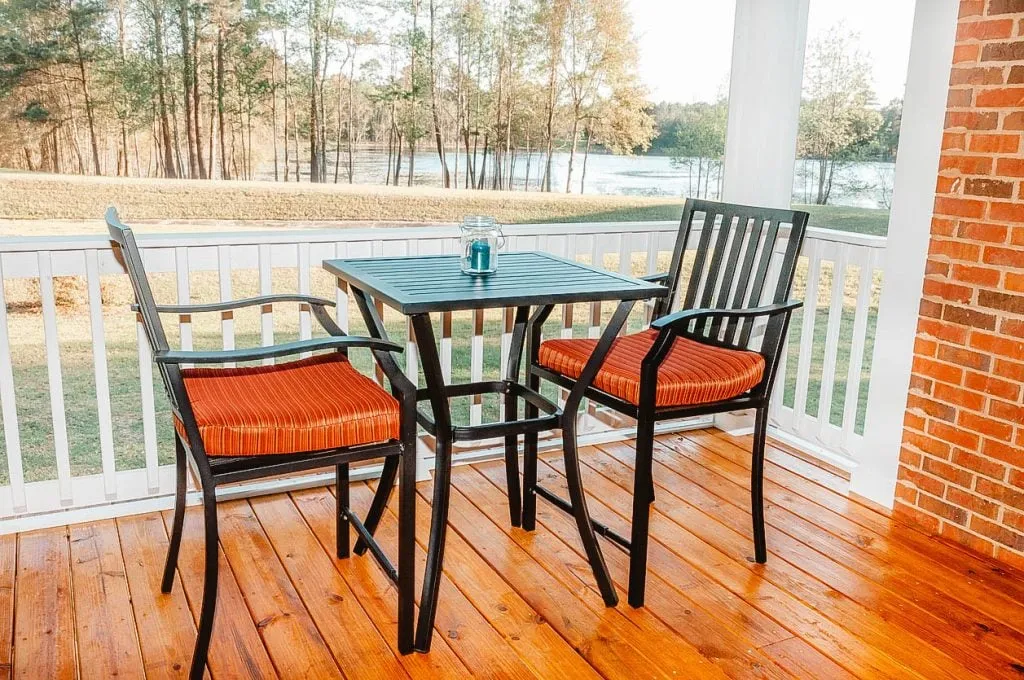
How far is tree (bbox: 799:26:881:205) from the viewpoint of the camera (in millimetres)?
6562

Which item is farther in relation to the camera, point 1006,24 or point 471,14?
point 471,14

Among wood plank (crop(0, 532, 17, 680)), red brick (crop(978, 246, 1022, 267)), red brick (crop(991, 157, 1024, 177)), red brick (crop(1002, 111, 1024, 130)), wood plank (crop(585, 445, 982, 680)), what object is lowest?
wood plank (crop(0, 532, 17, 680))

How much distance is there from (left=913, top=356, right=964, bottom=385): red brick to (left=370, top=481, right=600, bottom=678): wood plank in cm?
161

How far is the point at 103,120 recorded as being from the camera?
6.41 m

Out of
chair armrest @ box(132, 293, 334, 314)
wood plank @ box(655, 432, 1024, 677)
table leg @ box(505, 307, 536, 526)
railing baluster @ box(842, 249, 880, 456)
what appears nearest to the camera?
wood plank @ box(655, 432, 1024, 677)

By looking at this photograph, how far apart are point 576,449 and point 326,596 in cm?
83

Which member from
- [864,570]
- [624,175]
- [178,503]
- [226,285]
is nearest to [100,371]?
[226,285]

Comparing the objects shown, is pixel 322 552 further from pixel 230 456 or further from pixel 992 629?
pixel 992 629

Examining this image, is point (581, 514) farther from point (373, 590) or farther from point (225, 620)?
point (225, 620)

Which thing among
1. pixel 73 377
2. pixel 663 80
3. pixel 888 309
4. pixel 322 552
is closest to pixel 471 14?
pixel 663 80

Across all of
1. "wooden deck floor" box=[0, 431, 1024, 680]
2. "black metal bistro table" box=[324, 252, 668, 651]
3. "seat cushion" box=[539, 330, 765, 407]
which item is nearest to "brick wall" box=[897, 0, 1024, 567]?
"wooden deck floor" box=[0, 431, 1024, 680]

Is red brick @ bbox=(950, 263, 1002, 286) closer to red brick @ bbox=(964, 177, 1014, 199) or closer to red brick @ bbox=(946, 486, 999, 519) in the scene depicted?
red brick @ bbox=(964, 177, 1014, 199)

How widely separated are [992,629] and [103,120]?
6.67 m

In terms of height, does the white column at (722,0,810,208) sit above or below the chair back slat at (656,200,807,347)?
above
